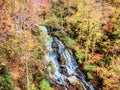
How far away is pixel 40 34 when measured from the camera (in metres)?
30.3

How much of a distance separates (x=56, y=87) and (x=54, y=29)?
928cm

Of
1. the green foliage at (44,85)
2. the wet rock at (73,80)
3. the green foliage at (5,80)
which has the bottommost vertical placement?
the wet rock at (73,80)

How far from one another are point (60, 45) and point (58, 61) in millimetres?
2428

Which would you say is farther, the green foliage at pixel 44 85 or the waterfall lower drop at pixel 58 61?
the waterfall lower drop at pixel 58 61

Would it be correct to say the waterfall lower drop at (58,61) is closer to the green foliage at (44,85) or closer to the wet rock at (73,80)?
the wet rock at (73,80)

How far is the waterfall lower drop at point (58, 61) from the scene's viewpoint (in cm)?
2864

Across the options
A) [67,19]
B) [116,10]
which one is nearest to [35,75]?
[67,19]

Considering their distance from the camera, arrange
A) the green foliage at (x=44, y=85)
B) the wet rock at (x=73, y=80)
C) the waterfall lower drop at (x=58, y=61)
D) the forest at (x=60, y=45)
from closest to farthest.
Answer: the forest at (x=60, y=45) < the green foliage at (x=44, y=85) < the waterfall lower drop at (x=58, y=61) < the wet rock at (x=73, y=80)

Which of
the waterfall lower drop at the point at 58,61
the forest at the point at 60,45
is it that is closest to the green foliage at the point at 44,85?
the forest at the point at 60,45

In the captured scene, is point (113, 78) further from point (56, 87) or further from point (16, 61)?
point (16, 61)

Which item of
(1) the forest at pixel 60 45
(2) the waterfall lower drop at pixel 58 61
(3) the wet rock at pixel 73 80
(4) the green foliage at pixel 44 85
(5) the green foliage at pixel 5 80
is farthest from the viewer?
(3) the wet rock at pixel 73 80

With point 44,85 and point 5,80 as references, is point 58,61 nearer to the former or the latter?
point 44,85

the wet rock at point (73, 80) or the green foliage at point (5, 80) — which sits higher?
the green foliage at point (5, 80)

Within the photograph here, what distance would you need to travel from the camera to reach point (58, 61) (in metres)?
30.4
